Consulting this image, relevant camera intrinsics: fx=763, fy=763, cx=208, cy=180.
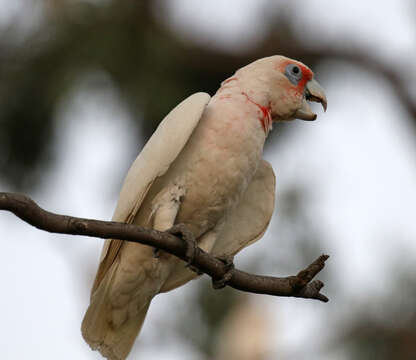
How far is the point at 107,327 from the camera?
3.57m

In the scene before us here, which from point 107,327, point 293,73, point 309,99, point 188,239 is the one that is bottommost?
point 107,327

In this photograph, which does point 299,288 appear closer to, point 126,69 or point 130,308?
point 130,308

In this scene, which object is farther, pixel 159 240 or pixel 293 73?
pixel 293 73

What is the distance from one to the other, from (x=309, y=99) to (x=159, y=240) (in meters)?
1.35

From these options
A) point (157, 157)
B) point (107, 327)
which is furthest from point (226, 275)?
point (107, 327)

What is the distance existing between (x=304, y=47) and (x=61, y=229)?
15.3 ft

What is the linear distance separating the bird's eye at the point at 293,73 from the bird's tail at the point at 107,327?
124 centimetres

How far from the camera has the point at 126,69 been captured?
643 cm

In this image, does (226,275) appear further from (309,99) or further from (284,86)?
(309,99)

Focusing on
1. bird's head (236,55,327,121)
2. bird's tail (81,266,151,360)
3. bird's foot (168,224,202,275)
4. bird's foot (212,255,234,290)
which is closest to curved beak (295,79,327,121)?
bird's head (236,55,327,121)

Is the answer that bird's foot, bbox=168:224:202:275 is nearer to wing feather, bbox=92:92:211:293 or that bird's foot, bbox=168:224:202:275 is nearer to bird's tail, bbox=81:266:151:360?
wing feather, bbox=92:92:211:293

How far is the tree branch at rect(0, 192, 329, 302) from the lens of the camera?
8.20ft

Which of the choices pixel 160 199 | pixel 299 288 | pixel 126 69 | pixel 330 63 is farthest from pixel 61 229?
pixel 330 63

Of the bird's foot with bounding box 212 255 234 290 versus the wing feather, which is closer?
the bird's foot with bounding box 212 255 234 290
